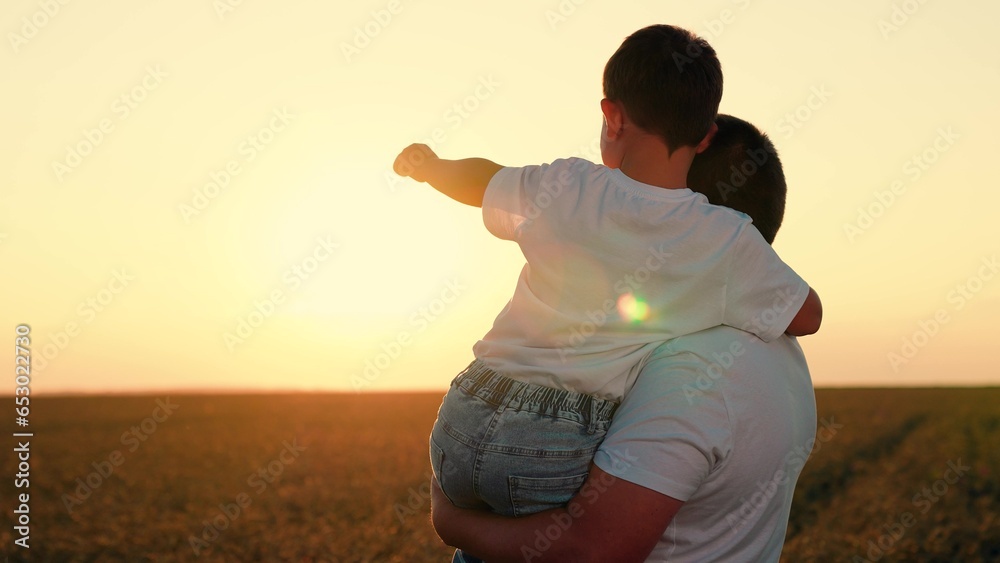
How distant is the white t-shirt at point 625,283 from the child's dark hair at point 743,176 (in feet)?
1.13

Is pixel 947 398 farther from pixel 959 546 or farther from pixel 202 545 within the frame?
pixel 202 545

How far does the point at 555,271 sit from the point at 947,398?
152 feet

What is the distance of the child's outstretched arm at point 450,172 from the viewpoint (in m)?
2.81

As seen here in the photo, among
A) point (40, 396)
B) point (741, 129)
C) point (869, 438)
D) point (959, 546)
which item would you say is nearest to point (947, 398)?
point (869, 438)

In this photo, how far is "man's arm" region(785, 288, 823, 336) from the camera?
2.55 meters

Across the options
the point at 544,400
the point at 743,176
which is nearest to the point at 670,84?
the point at 743,176

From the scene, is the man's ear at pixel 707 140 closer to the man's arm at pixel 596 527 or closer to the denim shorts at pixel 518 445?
the denim shorts at pixel 518 445

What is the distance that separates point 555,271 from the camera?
2.51 m

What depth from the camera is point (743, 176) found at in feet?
9.37

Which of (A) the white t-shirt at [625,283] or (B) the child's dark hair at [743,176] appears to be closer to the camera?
(A) the white t-shirt at [625,283]

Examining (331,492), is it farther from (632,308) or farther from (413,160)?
(632,308)

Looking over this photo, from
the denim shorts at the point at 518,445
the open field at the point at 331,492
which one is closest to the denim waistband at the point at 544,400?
the denim shorts at the point at 518,445

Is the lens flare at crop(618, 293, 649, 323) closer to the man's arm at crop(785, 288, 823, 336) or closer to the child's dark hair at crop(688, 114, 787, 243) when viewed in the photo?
the man's arm at crop(785, 288, 823, 336)

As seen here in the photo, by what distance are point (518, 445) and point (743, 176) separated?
4.03 ft
